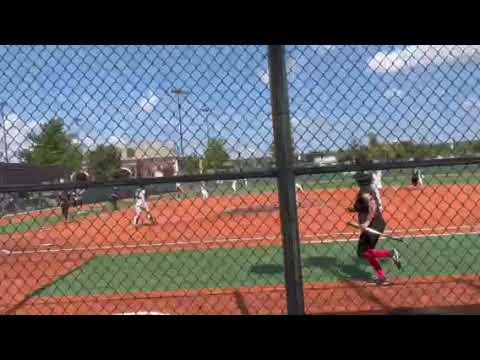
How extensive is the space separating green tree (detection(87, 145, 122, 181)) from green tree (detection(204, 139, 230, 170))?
1.09 meters

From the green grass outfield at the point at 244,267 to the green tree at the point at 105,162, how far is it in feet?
9.19

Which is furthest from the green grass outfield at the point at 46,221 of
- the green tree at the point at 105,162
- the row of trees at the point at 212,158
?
the row of trees at the point at 212,158

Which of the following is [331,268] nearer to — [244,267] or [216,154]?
[244,267]

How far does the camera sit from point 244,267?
29.1ft

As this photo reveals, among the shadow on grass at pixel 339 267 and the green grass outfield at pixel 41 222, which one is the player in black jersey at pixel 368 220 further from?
the green grass outfield at pixel 41 222

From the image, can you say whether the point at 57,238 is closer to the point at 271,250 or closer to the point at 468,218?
the point at 271,250

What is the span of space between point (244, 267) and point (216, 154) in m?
5.68

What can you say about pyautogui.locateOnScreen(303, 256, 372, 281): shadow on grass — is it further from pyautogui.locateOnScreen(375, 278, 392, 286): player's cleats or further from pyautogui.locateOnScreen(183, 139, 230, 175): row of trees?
pyautogui.locateOnScreen(183, 139, 230, 175): row of trees

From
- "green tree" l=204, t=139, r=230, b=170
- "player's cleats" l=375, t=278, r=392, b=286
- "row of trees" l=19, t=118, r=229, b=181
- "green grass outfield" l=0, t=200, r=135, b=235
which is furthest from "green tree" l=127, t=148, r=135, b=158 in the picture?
"green grass outfield" l=0, t=200, r=135, b=235

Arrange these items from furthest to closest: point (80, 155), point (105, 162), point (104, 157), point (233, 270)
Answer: point (233, 270), point (80, 155), point (105, 162), point (104, 157)

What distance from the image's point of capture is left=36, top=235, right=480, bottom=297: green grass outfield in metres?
7.57

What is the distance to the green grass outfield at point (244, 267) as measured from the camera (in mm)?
7570

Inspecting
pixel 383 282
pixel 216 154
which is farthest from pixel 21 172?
pixel 216 154
